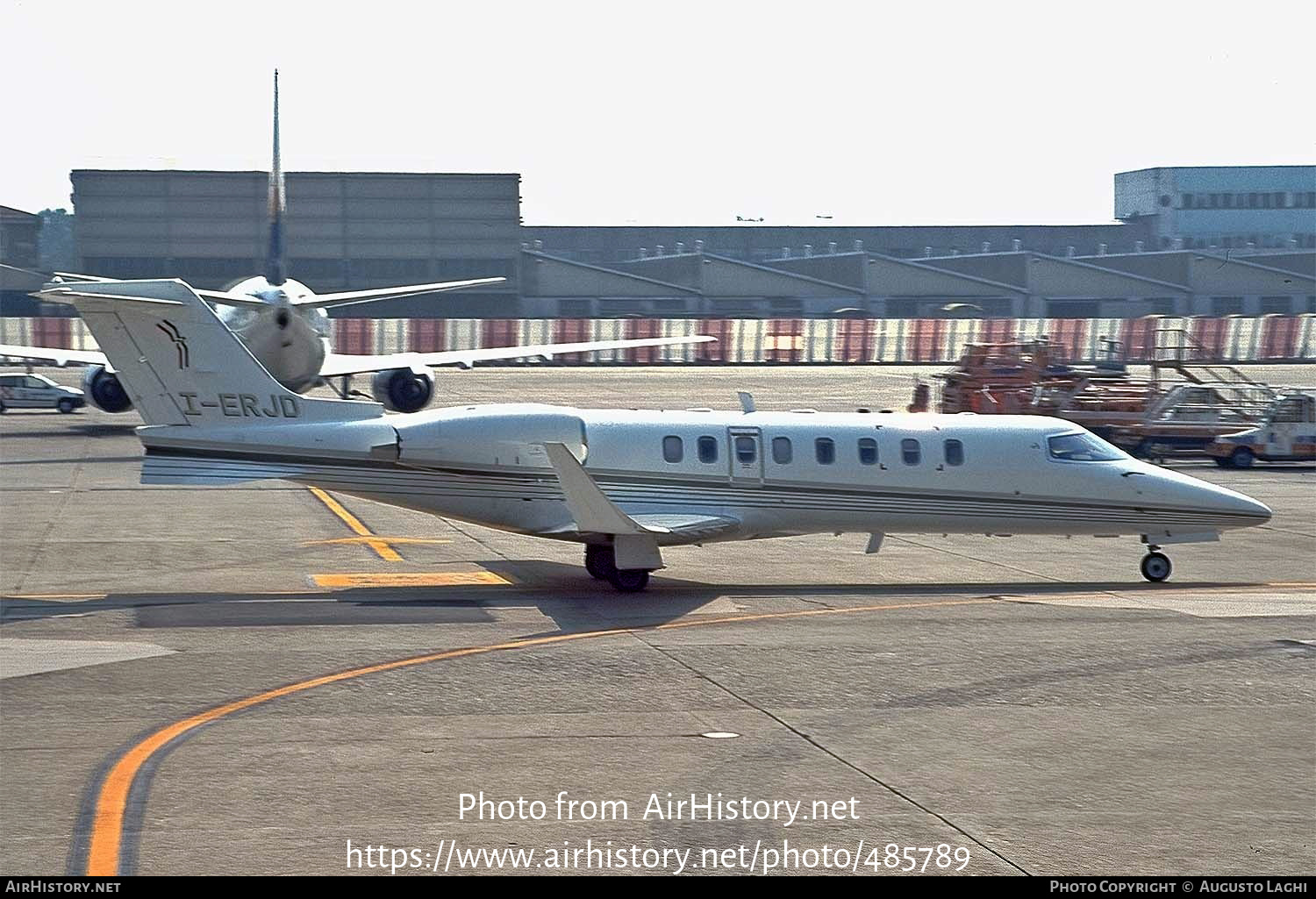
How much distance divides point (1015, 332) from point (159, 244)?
55365 millimetres

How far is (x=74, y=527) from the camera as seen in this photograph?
2891cm

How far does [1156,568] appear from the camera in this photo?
24.3 metres

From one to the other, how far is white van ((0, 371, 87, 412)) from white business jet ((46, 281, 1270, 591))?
136ft

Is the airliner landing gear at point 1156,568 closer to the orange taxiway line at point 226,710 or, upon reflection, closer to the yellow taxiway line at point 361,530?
the orange taxiway line at point 226,710

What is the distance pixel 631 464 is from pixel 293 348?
26.0 metres

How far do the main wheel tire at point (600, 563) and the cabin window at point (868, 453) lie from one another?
13.1 feet

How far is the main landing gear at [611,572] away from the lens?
21.9 metres

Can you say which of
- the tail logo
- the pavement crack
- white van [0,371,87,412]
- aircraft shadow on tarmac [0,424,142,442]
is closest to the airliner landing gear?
the pavement crack

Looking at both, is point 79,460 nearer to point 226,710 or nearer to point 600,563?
point 600,563

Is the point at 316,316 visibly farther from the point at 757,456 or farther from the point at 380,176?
the point at 380,176

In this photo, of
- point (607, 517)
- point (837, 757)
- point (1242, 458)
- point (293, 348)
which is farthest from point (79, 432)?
point (837, 757)

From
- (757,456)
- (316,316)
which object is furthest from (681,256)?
(757,456)

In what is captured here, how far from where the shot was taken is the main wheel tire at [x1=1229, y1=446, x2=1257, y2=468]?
4666cm

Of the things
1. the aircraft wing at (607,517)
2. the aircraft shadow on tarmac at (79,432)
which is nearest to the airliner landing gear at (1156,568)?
the aircraft wing at (607,517)
